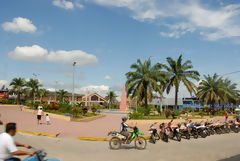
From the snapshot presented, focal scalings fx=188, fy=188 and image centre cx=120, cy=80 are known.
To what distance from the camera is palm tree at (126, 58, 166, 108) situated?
1032 inches

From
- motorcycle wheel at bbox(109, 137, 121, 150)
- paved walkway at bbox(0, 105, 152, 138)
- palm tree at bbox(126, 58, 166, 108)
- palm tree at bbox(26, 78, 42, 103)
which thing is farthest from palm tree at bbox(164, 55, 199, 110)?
palm tree at bbox(26, 78, 42, 103)

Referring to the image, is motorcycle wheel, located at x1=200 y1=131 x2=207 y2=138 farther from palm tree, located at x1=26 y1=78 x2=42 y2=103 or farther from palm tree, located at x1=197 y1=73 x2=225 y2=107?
palm tree, located at x1=26 y1=78 x2=42 y2=103

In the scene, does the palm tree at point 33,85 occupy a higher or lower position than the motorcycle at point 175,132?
higher

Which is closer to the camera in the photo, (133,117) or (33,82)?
(133,117)

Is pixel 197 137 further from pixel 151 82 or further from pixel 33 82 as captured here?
pixel 33 82

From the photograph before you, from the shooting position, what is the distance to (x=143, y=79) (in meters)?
26.5

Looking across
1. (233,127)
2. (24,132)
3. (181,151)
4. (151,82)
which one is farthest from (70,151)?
(151,82)

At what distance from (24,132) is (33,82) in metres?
44.6

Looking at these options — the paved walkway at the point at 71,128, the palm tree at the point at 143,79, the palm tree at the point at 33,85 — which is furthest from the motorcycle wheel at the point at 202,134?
the palm tree at the point at 33,85

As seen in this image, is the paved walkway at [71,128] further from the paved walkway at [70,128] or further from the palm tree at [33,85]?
the palm tree at [33,85]

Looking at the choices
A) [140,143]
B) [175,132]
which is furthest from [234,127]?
[140,143]

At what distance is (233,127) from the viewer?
50.6 ft

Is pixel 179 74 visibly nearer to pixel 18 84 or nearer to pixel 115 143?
pixel 115 143

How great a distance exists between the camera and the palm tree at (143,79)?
2620 centimetres
